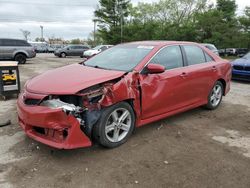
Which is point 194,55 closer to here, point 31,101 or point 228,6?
point 31,101

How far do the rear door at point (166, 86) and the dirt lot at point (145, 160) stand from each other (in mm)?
434

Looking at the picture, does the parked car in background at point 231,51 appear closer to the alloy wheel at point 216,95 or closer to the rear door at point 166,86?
the alloy wheel at point 216,95

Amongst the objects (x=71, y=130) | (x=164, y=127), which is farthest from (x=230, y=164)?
(x=71, y=130)

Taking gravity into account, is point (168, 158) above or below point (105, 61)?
below

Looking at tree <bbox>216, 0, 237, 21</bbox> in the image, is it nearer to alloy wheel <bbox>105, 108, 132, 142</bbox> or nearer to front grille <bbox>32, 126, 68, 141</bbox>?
alloy wheel <bbox>105, 108, 132, 142</bbox>

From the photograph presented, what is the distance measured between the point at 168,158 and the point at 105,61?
6.78 ft

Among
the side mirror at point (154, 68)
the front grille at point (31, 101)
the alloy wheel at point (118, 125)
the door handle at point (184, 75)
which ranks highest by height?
the side mirror at point (154, 68)

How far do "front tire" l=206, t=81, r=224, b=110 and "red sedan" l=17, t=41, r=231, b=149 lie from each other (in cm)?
41

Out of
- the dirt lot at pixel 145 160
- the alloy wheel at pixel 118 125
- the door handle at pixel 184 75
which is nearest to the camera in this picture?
the dirt lot at pixel 145 160

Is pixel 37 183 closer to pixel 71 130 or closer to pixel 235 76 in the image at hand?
pixel 71 130

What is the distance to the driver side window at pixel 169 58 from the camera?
186 inches

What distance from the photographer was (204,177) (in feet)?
10.9

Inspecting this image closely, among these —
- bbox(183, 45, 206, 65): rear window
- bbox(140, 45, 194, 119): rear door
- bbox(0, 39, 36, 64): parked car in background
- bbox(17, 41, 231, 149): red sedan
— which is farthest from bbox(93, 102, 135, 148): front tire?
bbox(0, 39, 36, 64): parked car in background

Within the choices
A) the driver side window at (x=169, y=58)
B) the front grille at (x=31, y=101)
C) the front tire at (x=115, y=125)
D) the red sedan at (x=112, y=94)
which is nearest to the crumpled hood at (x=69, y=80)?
the red sedan at (x=112, y=94)
